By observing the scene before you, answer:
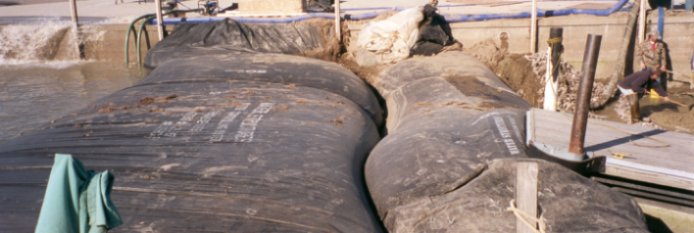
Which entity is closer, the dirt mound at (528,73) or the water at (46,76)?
the water at (46,76)

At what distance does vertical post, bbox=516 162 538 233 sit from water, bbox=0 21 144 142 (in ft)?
16.3

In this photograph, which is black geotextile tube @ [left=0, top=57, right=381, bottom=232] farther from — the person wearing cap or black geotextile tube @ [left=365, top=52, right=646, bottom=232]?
the person wearing cap

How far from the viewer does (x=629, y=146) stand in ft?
12.0

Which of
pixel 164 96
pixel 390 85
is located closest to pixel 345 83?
pixel 390 85

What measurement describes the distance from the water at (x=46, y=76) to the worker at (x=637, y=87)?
18.7ft

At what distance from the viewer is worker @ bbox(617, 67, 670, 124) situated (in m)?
6.51

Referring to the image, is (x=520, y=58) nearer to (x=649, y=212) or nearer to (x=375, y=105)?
(x=375, y=105)

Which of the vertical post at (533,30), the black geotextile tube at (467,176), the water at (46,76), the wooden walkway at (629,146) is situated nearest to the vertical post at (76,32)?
the water at (46,76)

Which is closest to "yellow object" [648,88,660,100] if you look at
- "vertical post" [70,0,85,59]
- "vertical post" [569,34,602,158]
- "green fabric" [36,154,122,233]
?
"vertical post" [569,34,602,158]

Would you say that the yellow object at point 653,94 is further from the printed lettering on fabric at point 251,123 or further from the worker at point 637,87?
the printed lettering on fabric at point 251,123

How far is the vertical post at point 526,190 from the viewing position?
211 cm

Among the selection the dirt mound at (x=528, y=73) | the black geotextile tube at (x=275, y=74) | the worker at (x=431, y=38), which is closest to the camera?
the black geotextile tube at (x=275, y=74)

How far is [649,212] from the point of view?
3.27 meters

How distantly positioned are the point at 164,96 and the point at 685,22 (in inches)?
236
